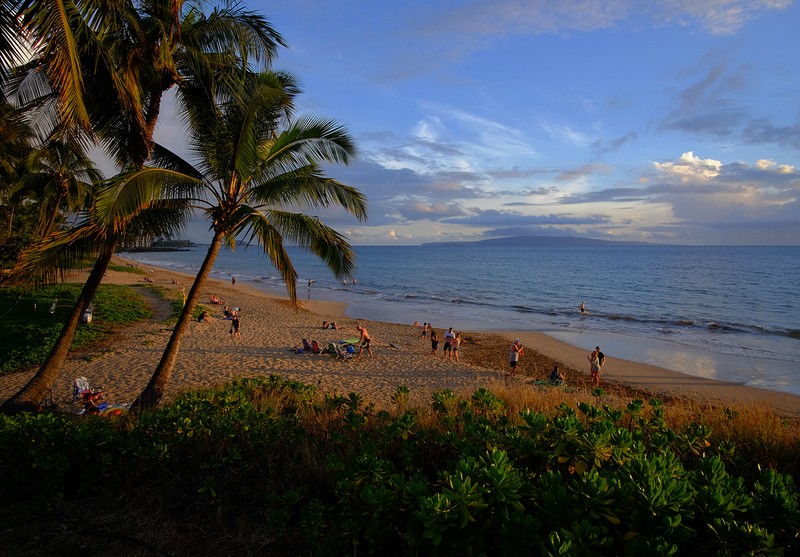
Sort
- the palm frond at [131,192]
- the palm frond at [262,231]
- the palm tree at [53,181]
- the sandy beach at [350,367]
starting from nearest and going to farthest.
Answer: the palm frond at [131,192]
the palm frond at [262,231]
the sandy beach at [350,367]
the palm tree at [53,181]

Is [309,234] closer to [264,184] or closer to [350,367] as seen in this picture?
[264,184]

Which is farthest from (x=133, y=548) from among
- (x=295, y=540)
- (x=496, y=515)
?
(x=496, y=515)

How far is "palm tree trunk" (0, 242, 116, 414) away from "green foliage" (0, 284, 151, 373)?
11.2 ft

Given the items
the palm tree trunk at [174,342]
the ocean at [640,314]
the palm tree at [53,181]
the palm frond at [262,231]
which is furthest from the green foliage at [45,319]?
the palm frond at [262,231]

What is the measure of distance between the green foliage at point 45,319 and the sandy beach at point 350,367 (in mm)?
738

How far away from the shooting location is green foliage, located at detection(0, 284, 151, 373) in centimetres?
1282

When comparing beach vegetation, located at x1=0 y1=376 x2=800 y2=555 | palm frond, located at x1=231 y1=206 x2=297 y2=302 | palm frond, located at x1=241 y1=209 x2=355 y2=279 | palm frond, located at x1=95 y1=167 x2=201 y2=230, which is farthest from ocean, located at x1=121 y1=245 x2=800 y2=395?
beach vegetation, located at x1=0 y1=376 x2=800 y2=555

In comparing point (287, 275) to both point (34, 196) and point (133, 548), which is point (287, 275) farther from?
point (34, 196)

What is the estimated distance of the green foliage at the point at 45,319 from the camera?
12.8 m

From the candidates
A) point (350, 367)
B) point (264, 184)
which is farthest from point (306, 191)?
point (350, 367)

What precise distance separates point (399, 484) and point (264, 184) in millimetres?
5961

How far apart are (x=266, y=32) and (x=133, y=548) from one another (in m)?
7.92

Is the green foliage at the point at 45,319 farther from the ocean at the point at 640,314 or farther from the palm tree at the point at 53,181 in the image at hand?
the ocean at the point at 640,314

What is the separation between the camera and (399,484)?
8.07ft
